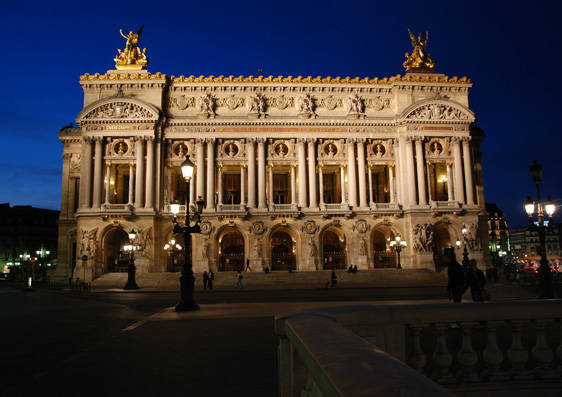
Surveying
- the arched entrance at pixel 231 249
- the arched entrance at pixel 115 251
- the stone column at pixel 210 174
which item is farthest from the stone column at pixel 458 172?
the arched entrance at pixel 115 251

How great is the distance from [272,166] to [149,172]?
12.0 m

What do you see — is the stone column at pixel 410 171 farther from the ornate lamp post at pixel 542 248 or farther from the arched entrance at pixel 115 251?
the arched entrance at pixel 115 251

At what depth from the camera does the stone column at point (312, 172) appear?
45125 mm

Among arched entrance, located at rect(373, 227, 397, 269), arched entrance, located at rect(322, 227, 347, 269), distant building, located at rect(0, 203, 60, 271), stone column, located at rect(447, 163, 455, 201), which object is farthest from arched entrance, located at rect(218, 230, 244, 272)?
distant building, located at rect(0, 203, 60, 271)

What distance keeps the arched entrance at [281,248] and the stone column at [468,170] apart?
18.2m

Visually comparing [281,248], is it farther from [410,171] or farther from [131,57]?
[131,57]

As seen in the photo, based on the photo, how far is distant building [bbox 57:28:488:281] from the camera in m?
43.9

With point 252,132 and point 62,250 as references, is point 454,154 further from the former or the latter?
point 62,250

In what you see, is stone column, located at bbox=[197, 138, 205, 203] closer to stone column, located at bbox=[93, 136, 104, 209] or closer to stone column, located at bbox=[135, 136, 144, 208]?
stone column, located at bbox=[135, 136, 144, 208]

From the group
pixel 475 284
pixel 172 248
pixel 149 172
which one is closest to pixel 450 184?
pixel 172 248

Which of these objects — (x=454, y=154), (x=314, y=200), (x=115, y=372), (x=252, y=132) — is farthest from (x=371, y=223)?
(x=115, y=372)

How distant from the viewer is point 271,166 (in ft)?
151

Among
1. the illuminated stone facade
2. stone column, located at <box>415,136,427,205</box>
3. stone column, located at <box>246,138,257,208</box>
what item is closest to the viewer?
the illuminated stone facade

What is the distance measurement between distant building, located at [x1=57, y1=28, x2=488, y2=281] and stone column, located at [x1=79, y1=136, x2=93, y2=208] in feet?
0.34
